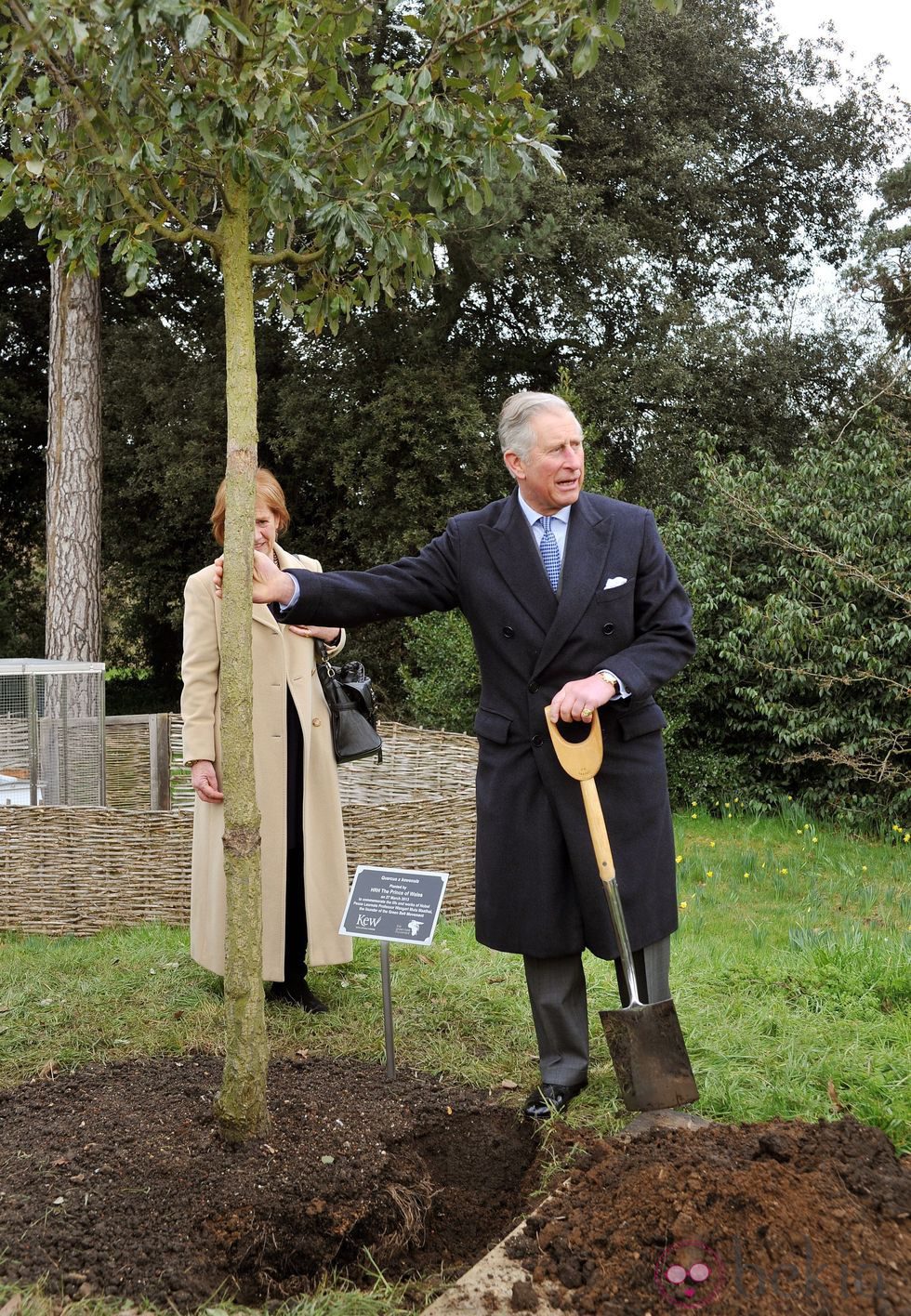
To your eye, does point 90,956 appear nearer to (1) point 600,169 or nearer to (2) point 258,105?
(2) point 258,105

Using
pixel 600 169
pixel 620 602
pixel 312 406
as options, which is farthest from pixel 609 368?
pixel 620 602

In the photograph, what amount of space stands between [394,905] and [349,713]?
3.52 feet

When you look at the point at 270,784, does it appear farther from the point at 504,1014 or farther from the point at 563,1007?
the point at 563,1007

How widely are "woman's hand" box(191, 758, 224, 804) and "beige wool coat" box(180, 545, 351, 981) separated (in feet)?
0.09

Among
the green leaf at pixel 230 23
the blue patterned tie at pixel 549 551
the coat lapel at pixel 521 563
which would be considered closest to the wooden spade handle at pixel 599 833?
the coat lapel at pixel 521 563

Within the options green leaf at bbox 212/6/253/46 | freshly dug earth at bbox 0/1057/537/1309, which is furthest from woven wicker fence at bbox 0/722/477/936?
green leaf at bbox 212/6/253/46

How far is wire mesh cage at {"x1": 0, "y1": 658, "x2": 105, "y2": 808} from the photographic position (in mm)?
8211

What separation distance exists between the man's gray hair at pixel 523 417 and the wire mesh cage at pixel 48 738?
5.44m

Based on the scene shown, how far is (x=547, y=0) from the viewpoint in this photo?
2.75 meters

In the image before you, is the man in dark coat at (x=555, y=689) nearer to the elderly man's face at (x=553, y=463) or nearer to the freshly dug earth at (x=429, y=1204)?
the elderly man's face at (x=553, y=463)

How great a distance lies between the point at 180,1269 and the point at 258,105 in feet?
8.50

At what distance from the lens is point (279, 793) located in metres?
4.41

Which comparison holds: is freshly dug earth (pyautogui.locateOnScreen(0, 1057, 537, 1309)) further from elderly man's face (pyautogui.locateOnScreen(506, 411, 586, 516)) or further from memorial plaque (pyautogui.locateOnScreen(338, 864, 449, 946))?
elderly man's face (pyautogui.locateOnScreen(506, 411, 586, 516))

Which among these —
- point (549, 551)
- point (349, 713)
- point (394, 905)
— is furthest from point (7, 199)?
point (394, 905)
